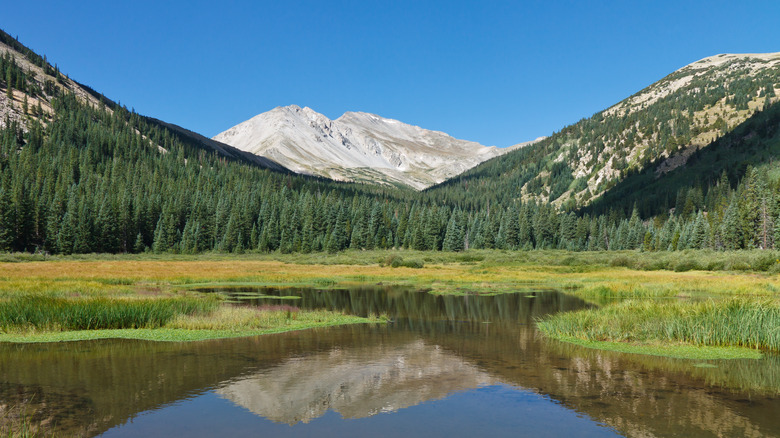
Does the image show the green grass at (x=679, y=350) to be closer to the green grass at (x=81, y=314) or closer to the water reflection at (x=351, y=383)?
the water reflection at (x=351, y=383)

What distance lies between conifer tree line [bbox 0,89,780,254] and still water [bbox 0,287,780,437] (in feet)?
342

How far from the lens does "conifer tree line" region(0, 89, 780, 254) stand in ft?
373

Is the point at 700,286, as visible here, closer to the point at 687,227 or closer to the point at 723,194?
Result: the point at 687,227

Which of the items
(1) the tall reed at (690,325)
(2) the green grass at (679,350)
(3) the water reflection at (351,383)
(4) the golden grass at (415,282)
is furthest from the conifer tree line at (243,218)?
(3) the water reflection at (351,383)

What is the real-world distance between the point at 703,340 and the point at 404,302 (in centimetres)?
2441

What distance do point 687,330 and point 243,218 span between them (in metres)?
140

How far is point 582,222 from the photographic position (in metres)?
175

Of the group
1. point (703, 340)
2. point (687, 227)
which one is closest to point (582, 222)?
point (687, 227)

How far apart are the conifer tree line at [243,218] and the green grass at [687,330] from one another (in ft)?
312

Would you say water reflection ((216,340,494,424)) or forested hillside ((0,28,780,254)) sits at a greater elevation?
forested hillside ((0,28,780,254))

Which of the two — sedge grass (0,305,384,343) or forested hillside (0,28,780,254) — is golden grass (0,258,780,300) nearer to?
sedge grass (0,305,384,343)

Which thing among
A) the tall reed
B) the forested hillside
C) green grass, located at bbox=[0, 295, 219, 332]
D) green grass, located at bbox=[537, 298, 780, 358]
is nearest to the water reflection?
green grass, located at bbox=[537, 298, 780, 358]

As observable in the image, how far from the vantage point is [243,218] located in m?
149

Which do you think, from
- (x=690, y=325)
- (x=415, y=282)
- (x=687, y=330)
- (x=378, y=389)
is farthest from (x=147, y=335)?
(x=415, y=282)
